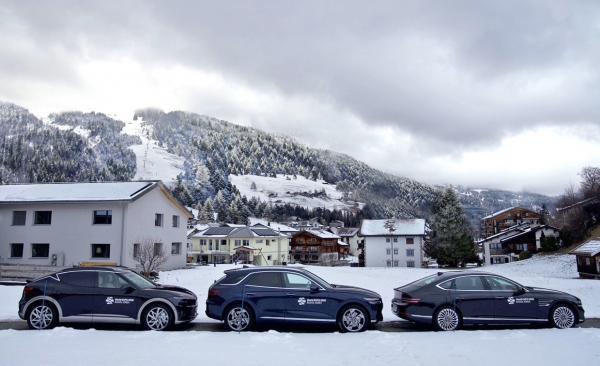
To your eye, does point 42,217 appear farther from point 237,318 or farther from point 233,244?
point 233,244

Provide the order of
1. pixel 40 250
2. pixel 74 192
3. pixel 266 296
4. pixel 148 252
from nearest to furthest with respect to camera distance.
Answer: pixel 266 296 → pixel 148 252 → pixel 40 250 → pixel 74 192

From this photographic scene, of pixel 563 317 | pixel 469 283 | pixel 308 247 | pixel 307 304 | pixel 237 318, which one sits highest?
pixel 308 247

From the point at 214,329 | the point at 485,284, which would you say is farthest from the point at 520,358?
the point at 214,329

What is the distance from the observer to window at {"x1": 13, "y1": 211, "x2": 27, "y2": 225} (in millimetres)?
30278

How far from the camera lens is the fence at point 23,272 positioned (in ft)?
71.6

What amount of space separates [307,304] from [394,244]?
49376mm

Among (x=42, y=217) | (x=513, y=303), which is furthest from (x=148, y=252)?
(x=513, y=303)

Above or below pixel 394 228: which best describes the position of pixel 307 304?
below

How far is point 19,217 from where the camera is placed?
30422 mm

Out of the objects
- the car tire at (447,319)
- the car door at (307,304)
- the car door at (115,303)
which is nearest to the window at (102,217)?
the car door at (115,303)

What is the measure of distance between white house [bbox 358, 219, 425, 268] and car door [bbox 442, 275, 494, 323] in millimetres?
46959

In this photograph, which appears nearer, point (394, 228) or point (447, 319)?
point (447, 319)

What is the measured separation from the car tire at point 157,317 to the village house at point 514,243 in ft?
216

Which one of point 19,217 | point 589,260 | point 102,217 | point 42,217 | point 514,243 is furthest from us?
point 514,243
